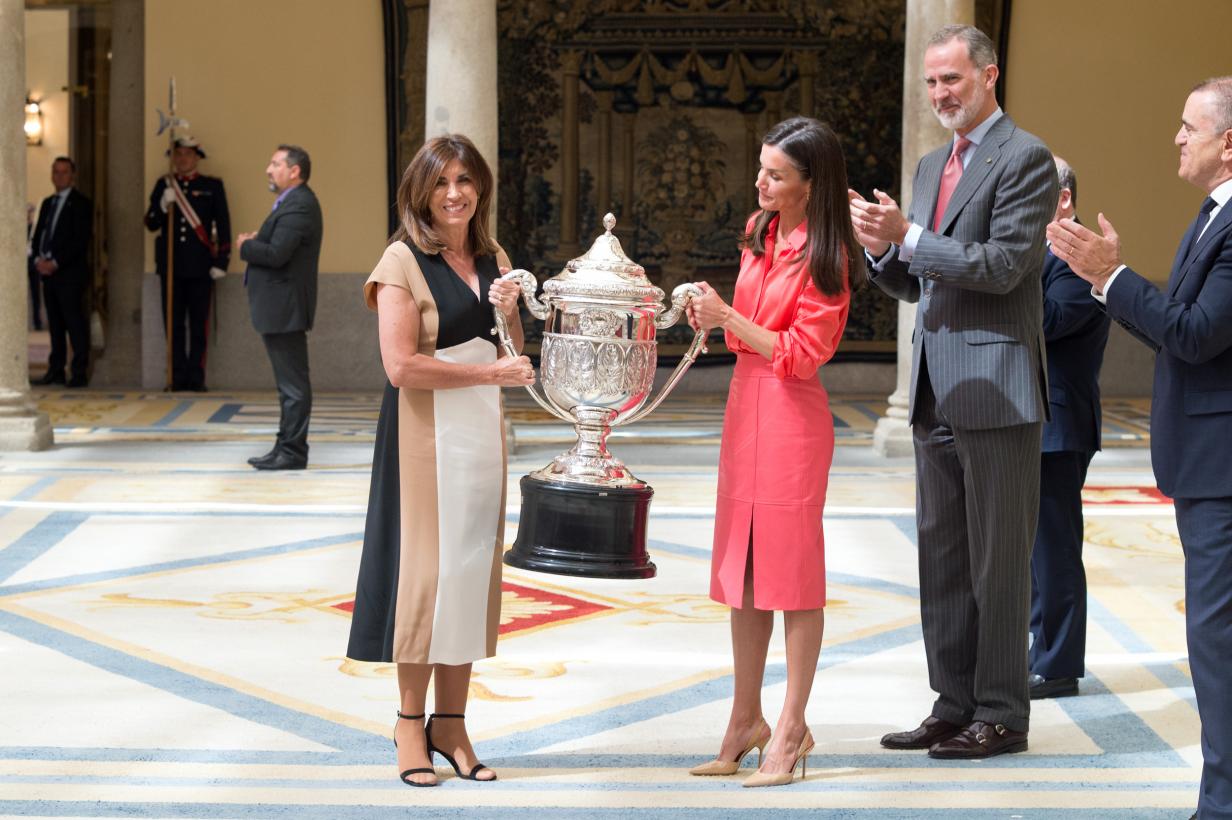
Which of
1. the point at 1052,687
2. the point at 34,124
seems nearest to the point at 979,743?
the point at 1052,687

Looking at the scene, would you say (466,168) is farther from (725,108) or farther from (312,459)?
(725,108)

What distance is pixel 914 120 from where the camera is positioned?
9.90m

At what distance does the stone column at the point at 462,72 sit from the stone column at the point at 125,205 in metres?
5.23

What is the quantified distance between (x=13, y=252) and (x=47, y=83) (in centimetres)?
1199

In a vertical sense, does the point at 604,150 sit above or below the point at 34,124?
below

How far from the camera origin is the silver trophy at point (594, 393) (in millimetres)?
3947

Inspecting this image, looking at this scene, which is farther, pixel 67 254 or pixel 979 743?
pixel 67 254

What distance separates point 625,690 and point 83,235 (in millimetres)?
9918

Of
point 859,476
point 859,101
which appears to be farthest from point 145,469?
point 859,101

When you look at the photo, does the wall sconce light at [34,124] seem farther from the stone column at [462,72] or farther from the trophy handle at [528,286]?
the trophy handle at [528,286]

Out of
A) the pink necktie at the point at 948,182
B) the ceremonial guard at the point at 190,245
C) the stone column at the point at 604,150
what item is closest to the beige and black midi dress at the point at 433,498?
the pink necktie at the point at 948,182

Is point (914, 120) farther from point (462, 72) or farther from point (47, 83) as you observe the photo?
point (47, 83)

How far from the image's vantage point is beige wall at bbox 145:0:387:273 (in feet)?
44.5

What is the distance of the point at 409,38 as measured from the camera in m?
13.6
